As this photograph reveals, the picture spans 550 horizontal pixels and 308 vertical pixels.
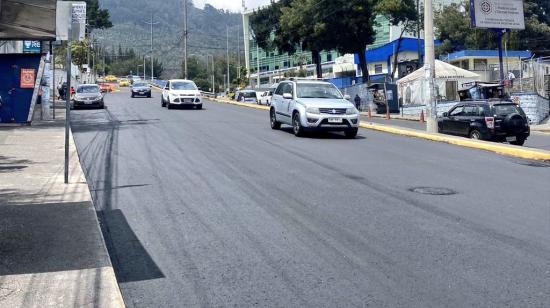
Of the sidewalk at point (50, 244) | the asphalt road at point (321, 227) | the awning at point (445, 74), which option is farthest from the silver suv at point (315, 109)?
the awning at point (445, 74)

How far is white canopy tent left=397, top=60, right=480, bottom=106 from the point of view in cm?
3906

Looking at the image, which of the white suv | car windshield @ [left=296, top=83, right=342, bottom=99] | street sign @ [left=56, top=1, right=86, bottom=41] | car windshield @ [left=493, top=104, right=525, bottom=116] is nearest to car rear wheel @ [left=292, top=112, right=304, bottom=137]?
car windshield @ [left=296, top=83, right=342, bottom=99]

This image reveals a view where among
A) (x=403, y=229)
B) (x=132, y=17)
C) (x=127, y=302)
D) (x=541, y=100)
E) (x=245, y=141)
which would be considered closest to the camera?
(x=127, y=302)

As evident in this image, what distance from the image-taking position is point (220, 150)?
47.5 ft

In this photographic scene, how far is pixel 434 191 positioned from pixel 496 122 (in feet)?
30.9

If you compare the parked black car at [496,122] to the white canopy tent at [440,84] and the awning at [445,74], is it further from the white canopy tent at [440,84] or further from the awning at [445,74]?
the awning at [445,74]

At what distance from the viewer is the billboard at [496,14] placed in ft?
123

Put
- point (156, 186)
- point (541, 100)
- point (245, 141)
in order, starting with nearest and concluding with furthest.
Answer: point (156, 186) → point (245, 141) → point (541, 100)

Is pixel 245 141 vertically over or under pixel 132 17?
under

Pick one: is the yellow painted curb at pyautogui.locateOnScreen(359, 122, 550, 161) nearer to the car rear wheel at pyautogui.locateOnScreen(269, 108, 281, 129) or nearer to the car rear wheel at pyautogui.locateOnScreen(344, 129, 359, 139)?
the car rear wheel at pyautogui.locateOnScreen(344, 129, 359, 139)

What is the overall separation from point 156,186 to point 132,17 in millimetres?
145157

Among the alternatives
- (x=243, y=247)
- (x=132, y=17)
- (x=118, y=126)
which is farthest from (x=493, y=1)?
(x=132, y=17)

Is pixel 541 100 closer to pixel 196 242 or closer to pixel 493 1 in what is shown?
pixel 493 1

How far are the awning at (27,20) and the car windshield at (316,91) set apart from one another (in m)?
7.52
